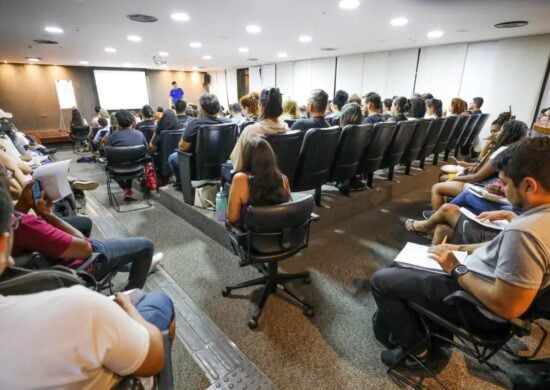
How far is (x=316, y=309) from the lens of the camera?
1787mm

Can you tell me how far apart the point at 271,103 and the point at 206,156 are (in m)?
0.96

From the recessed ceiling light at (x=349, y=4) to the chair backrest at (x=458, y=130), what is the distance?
222cm

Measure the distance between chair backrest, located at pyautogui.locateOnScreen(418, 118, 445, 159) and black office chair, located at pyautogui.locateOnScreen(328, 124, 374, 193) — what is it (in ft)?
4.41

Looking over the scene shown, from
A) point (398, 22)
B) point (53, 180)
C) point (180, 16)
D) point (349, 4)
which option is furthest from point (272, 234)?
point (398, 22)

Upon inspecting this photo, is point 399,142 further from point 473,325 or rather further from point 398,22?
point 473,325

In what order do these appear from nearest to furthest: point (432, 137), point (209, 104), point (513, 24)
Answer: point (209, 104)
point (432, 137)
point (513, 24)

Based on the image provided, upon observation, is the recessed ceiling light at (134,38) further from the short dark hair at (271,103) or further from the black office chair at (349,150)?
the black office chair at (349,150)

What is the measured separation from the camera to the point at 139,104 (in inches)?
463

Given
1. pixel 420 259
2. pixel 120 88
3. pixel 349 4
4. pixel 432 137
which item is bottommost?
pixel 420 259

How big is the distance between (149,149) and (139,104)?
9.85 meters

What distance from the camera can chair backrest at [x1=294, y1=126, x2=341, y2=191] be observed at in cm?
238

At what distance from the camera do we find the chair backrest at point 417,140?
339cm

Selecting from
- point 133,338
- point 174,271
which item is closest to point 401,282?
point 133,338

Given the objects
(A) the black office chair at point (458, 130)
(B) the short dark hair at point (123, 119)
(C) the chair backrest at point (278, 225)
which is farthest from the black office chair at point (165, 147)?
(A) the black office chair at point (458, 130)
